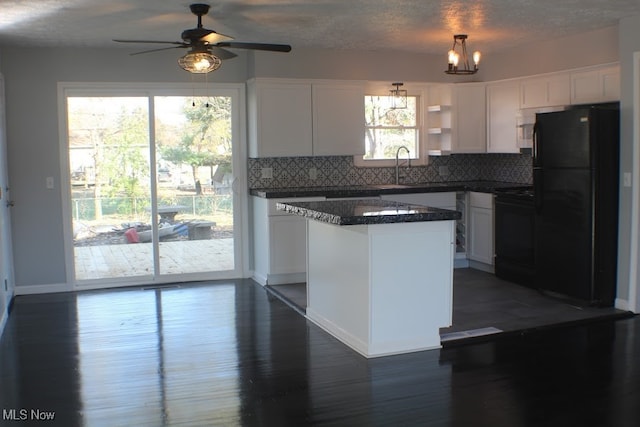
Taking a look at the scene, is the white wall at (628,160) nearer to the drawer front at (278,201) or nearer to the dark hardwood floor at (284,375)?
the dark hardwood floor at (284,375)

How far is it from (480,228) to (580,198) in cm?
159

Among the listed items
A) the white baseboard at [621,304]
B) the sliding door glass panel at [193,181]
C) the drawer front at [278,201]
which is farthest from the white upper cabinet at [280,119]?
the white baseboard at [621,304]

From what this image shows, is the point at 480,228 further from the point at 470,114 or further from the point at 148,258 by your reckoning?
the point at 148,258

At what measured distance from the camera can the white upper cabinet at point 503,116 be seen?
684 centimetres

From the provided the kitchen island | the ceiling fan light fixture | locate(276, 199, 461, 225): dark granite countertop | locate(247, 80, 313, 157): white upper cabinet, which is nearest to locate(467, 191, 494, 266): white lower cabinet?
locate(247, 80, 313, 157): white upper cabinet

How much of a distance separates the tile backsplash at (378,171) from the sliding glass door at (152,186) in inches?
18.1

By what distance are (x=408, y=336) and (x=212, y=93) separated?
3580 mm

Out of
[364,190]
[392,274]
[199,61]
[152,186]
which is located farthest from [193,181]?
[392,274]

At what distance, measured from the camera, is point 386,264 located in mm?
4234

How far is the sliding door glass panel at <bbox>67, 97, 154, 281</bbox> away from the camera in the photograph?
21.3 feet

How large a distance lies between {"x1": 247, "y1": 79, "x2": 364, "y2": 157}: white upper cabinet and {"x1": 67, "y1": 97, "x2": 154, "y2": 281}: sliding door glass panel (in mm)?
1153

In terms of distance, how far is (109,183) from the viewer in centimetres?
659
